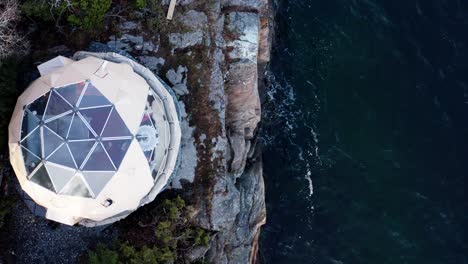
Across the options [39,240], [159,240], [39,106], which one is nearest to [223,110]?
[159,240]

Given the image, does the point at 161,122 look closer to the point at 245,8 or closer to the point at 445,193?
the point at 245,8

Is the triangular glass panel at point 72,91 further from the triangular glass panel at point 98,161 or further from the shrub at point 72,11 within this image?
the shrub at point 72,11

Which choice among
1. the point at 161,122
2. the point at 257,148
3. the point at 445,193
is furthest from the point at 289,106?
the point at 161,122

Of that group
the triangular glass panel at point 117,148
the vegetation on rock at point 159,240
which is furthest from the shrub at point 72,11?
the vegetation on rock at point 159,240

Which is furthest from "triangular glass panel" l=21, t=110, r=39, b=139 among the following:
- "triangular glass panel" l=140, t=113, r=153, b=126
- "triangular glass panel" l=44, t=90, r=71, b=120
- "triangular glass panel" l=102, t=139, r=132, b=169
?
"triangular glass panel" l=140, t=113, r=153, b=126

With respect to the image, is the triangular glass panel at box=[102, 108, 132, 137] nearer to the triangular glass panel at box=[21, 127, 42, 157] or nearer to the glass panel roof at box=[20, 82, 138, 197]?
the glass panel roof at box=[20, 82, 138, 197]

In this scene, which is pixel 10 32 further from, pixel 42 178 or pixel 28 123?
pixel 42 178

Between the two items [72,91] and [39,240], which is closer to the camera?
[72,91]
